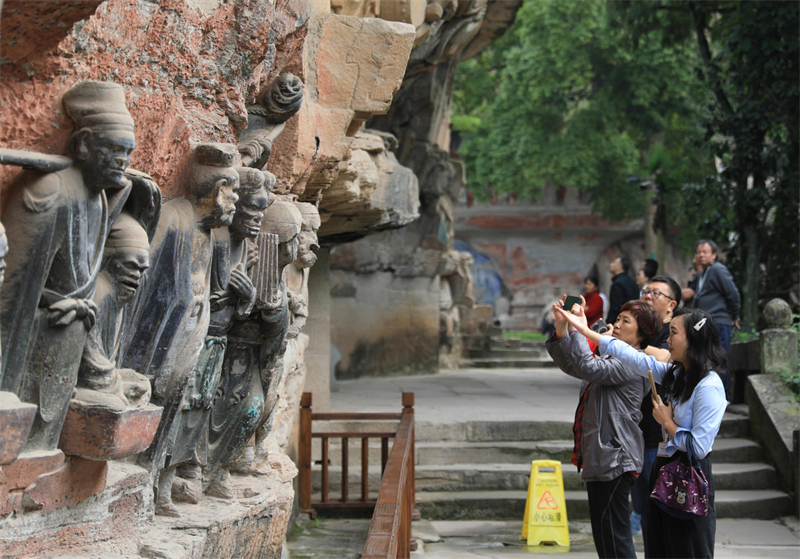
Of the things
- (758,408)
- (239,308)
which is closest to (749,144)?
(758,408)

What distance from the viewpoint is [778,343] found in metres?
8.45

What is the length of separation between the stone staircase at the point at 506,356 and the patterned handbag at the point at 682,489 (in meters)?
12.6

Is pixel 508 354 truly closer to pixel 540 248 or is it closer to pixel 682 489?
Answer: pixel 540 248

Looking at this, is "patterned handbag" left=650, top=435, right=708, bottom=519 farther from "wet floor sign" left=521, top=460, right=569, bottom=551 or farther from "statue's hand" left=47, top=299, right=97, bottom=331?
"wet floor sign" left=521, top=460, right=569, bottom=551

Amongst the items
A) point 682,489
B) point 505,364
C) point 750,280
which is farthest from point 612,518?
point 505,364

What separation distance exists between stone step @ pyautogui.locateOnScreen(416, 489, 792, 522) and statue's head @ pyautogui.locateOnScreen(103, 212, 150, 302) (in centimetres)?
497

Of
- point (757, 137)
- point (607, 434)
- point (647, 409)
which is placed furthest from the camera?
point (757, 137)

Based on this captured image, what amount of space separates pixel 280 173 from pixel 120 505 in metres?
2.22

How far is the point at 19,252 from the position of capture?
2430 mm

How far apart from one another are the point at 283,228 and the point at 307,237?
0.48m

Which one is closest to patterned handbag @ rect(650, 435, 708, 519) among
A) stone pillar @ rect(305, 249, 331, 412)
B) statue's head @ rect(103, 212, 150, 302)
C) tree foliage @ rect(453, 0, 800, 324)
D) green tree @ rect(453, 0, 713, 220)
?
statue's head @ rect(103, 212, 150, 302)

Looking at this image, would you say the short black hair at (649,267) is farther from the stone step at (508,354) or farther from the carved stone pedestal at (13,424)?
the stone step at (508,354)

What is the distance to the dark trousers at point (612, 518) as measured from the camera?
440 centimetres

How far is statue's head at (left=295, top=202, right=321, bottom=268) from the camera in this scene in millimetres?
4672
